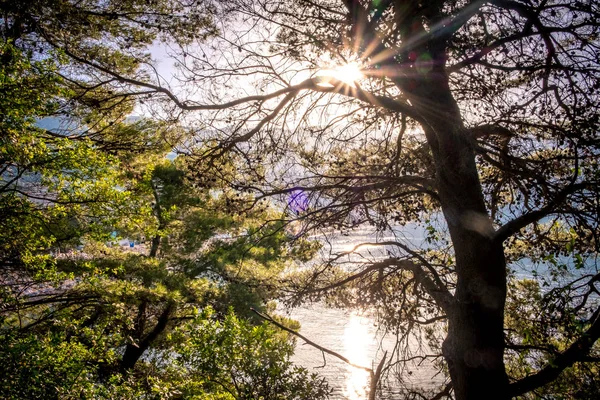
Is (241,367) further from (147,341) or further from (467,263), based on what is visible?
(147,341)

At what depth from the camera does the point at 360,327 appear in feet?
67.2

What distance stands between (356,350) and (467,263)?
49.7 ft

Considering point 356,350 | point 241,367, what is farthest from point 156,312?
point 356,350

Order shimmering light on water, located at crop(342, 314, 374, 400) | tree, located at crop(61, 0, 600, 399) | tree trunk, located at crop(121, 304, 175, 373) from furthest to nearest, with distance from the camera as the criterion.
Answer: shimmering light on water, located at crop(342, 314, 374, 400) → tree trunk, located at crop(121, 304, 175, 373) → tree, located at crop(61, 0, 600, 399)

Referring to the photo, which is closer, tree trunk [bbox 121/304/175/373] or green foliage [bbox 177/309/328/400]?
green foliage [bbox 177/309/328/400]

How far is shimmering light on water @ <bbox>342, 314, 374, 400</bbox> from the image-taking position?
14.4 meters

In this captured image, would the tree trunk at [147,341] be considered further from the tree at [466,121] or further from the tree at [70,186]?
the tree at [466,121]

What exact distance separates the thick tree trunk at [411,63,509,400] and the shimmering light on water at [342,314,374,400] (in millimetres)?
10390

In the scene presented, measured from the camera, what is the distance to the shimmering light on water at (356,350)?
14.4m

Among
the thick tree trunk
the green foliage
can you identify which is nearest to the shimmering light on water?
the green foliage

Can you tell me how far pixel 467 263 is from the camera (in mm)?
3170

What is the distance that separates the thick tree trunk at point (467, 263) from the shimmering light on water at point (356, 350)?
10.4m

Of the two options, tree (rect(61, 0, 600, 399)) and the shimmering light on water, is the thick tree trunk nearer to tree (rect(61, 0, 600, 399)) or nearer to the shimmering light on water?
tree (rect(61, 0, 600, 399))

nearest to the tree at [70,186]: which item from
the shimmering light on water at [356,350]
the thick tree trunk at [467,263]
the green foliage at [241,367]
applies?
the green foliage at [241,367]
